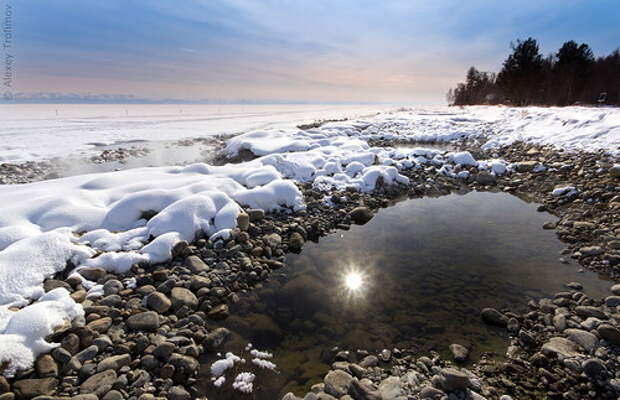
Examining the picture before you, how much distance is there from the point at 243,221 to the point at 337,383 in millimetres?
4498

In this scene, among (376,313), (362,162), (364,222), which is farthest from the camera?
(362,162)

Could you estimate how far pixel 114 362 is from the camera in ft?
11.5

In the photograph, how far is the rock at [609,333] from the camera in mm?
3701

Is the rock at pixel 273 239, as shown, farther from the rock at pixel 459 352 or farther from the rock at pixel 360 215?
the rock at pixel 459 352

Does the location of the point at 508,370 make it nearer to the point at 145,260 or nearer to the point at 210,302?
the point at 210,302

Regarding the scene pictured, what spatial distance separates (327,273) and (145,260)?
3.81 meters

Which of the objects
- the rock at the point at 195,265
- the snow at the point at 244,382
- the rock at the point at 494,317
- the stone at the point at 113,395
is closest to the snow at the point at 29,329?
the stone at the point at 113,395

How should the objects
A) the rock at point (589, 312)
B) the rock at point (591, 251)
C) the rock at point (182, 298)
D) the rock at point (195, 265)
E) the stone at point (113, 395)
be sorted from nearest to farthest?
the stone at point (113, 395) → the rock at point (589, 312) → the rock at point (182, 298) → the rock at point (195, 265) → the rock at point (591, 251)

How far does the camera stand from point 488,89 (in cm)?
6781

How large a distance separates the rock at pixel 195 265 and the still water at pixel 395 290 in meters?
1.08

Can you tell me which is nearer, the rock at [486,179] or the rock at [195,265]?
the rock at [195,265]

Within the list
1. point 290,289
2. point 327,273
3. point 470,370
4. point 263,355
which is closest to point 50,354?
point 263,355

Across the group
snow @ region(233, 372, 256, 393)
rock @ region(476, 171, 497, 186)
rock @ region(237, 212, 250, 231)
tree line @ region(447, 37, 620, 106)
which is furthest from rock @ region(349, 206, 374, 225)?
tree line @ region(447, 37, 620, 106)

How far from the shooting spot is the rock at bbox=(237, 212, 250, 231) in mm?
6906
